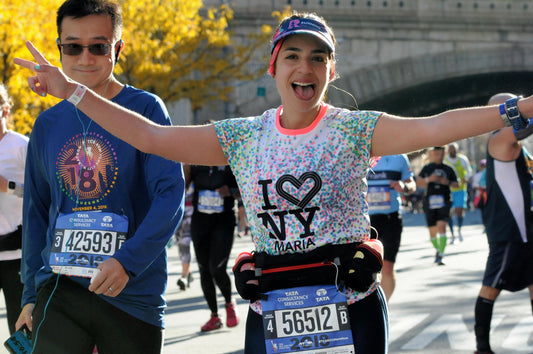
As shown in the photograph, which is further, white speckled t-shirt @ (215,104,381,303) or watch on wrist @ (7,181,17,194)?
watch on wrist @ (7,181,17,194)

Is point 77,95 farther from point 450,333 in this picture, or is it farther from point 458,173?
point 458,173

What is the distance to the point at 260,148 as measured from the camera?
3.58 metres

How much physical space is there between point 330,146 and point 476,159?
115096mm

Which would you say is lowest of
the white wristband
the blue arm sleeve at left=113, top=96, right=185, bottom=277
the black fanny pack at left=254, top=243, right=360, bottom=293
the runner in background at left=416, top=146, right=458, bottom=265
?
the runner in background at left=416, top=146, right=458, bottom=265

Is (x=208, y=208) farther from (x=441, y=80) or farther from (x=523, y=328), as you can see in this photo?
(x=441, y=80)

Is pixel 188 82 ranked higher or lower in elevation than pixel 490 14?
lower

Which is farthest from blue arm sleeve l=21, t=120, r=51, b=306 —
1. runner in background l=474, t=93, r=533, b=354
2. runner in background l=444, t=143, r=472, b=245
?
runner in background l=444, t=143, r=472, b=245

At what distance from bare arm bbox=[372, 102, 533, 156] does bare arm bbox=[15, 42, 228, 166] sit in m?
0.60

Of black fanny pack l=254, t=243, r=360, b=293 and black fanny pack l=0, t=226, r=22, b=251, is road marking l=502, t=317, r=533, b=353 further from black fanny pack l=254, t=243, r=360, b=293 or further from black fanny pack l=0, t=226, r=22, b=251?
black fanny pack l=254, t=243, r=360, b=293

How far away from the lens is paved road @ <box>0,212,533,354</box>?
8141 millimetres

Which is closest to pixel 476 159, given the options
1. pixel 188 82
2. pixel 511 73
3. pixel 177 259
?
pixel 511 73

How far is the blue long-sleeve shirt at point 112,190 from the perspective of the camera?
394 cm

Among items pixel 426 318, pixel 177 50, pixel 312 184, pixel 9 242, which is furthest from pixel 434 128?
pixel 177 50

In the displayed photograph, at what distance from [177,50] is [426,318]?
68.8 ft
